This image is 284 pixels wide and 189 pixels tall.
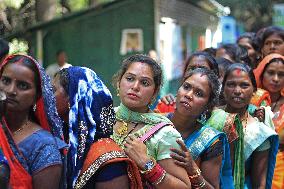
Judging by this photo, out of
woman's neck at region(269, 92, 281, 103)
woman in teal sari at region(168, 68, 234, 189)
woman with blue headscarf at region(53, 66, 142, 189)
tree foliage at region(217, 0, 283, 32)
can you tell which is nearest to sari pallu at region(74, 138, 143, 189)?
woman with blue headscarf at region(53, 66, 142, 189)

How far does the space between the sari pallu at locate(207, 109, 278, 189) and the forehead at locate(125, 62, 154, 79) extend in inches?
29.9

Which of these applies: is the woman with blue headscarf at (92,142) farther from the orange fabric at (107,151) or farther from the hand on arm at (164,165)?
the hand on arm at (164,165)

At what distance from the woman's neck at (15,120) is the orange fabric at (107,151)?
33 centimetres

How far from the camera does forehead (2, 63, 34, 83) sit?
248 cm

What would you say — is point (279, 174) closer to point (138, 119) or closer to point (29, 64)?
point (138, 119)

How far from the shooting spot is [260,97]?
4637 mm

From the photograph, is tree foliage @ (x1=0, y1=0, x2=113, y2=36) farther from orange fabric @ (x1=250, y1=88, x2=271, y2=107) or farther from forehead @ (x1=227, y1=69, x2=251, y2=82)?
forehead @ (x1=227, y1=69, x2=251, y2=82)

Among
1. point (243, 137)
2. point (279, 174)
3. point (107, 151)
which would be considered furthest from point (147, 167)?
point (279, 174)

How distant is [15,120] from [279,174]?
262 centimetres

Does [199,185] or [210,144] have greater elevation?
[210,144]

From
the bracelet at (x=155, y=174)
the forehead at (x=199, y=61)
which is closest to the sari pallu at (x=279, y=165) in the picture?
the forehead at (x=199, y=61)

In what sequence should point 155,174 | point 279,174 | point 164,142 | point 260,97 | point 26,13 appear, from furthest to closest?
point 26,13 < point 260,97 < point 279,174 < point 164,142 < point 155,174

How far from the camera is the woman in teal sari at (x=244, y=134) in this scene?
3.70 meters

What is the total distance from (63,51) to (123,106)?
29.9 ft
